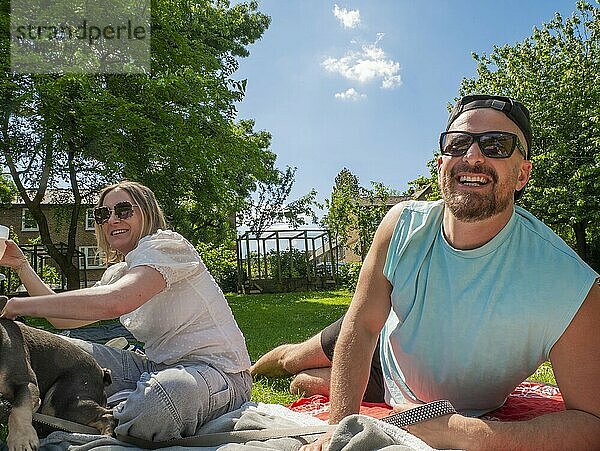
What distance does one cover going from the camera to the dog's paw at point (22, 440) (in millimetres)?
2453

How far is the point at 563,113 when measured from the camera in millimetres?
22875

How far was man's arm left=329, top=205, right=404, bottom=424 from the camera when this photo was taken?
105 inches

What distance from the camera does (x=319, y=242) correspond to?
26453mm

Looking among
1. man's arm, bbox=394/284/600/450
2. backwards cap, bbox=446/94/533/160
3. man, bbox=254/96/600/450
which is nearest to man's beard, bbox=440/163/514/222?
man, bbox=254/96/600/450

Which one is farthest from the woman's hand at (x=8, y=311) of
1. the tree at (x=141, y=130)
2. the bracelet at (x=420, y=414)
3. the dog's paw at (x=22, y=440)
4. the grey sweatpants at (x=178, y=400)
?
the tree at (x=141, y=130)

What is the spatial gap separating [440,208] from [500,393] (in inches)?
36.2

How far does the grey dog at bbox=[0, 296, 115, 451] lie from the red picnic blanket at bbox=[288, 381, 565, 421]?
1.38m

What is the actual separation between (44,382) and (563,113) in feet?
76.6

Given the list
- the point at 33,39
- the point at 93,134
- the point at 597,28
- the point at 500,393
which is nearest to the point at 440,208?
the point at 500,393

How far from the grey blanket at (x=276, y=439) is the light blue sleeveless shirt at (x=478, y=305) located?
63 cm

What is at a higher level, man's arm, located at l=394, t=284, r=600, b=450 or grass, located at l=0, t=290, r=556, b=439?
man's arm, located at l=394, t=284, r=600, b=450

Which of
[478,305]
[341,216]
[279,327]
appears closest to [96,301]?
[478,305]

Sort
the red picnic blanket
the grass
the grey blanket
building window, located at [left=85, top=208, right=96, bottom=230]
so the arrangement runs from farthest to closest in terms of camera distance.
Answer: the grass → building window, located at [left=85, top=208, right=96, bottom=230] → the red picnic blanket → the grey blanket

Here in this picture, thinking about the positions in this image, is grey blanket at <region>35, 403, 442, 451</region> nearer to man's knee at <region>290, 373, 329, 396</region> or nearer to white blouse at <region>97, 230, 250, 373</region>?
white blouse at <region>97, 230, 250, 373</region>
